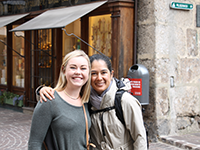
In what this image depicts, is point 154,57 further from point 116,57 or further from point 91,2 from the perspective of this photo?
point 91,2

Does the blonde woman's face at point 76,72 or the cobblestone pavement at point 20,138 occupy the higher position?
the blonde woman's face at point 76,72

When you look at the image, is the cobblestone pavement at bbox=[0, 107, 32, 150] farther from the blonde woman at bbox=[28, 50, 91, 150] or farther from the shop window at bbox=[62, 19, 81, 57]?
the blonde woman at bbox=[28, 50, 91, 150]

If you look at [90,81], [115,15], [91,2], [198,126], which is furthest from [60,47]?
[90,81]

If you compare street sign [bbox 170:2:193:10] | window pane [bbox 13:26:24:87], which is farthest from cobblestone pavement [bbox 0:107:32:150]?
street sign [bbox 170:2:193:10]

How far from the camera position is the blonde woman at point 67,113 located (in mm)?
1964

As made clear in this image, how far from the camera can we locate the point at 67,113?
79.4 inches

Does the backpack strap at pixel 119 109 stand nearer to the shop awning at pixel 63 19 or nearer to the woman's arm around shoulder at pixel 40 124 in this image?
the woman's arm around shoulder at pixel 40 124

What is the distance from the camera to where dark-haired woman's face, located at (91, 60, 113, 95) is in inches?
92.7

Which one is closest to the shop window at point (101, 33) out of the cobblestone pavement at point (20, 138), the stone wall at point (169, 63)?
the stone wall at point (169, 63)

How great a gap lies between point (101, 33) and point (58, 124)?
4844mm

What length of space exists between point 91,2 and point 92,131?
14.4 ft

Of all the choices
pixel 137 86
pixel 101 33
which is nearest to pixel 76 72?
pixel 137 86

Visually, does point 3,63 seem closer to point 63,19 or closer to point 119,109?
point 63,19

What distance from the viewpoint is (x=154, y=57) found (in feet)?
18.1
